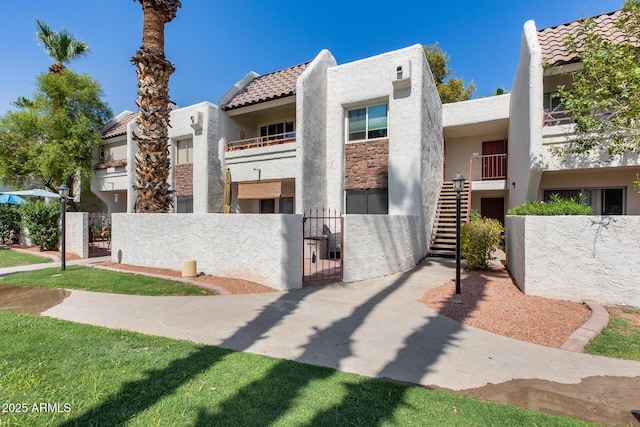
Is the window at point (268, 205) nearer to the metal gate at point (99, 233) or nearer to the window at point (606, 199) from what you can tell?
the metal gate at point (99, 233)

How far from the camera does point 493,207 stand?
58.9 ft

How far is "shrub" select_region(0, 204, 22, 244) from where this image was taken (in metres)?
16.6

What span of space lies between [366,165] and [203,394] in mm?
11916

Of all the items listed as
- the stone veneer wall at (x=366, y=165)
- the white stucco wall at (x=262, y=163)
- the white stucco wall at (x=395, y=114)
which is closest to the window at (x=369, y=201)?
the stone veneer wall at (x=366, y=165)

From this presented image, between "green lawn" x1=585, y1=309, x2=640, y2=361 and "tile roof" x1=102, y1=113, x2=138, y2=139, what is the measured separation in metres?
26.2

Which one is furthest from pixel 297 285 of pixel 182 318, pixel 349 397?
pixel 349 397

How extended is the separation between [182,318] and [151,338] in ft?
3.85

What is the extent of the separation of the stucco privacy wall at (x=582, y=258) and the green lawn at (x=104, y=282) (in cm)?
817

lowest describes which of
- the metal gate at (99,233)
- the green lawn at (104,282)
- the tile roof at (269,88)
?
the green lawn at (104,282)

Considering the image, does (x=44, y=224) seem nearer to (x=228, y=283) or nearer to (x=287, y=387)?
(x=228, y=283)

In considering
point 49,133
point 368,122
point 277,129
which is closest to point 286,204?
point 277,129

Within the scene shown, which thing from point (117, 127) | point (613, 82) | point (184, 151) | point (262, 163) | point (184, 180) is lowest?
point (184, 180)

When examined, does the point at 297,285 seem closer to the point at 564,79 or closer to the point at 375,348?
the point at 375,348

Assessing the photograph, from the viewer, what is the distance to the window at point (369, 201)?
13.4 metres
